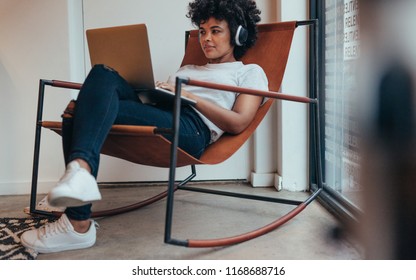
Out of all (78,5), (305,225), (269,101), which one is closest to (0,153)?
(78,5)

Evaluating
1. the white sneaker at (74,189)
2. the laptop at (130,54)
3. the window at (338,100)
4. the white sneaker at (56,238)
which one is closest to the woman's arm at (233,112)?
the laptop at (130,54)

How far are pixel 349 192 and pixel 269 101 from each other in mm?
475

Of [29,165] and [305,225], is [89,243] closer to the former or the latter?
[305,225]

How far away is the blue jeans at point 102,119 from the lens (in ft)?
4.00

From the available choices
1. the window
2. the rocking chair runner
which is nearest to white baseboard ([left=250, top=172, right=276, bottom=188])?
the window

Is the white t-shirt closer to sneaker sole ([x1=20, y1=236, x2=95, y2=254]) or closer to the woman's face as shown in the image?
the woman's face

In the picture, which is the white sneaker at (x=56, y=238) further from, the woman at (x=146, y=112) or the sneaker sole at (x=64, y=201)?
the sneaker sole at (x=64, y=201)

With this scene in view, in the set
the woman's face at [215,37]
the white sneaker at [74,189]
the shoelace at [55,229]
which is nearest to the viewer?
the white sneaker at [74,189]

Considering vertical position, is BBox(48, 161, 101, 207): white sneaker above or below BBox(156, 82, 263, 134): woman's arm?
below

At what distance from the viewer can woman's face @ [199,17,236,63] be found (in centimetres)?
173

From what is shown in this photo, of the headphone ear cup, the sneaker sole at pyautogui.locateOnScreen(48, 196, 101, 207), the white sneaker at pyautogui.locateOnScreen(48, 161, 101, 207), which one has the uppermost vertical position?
the headphone ear cup

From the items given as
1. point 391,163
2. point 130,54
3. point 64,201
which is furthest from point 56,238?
point 391,163

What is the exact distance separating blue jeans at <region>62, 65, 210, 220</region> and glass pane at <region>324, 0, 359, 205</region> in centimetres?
58

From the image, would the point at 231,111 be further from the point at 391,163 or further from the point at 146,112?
the point at 391,163
